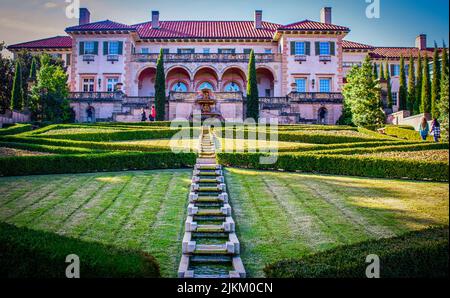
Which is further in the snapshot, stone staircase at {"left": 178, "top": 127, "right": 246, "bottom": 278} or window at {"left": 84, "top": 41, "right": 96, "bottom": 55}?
window at {"left": 84, "top": 41, "right": 96, "bottom": 55}

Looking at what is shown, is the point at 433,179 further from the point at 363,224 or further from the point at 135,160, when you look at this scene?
the point at 135,160

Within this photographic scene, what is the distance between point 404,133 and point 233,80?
2625 centimetres

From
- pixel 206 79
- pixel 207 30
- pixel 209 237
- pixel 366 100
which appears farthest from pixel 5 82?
pixel 209 237

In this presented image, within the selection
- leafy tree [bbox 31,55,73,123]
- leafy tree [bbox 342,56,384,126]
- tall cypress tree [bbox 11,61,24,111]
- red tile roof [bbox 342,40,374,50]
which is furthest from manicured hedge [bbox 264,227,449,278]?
red tile roof [bbox 342,40,374,50]

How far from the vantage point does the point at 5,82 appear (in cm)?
4422

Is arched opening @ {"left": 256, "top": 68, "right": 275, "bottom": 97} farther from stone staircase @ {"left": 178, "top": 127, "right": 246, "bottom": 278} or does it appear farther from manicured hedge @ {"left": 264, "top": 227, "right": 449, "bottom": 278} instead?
manicured hedge @ {"left": 264, "top": 227, "right": 449, "bottom": 278}

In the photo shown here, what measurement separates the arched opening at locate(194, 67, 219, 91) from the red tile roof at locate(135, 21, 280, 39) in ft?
14.2

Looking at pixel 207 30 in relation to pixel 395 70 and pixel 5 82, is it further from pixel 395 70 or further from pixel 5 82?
pixel 395 70

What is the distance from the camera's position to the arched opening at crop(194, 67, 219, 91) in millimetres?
52344

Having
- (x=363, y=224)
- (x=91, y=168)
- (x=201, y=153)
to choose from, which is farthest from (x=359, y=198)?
(x=91, y=168)

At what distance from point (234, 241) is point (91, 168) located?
390 inches

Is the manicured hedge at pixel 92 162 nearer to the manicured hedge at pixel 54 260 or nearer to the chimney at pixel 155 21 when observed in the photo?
the manicured hedge at pixel 54 260

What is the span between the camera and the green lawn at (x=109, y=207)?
1038 cm
